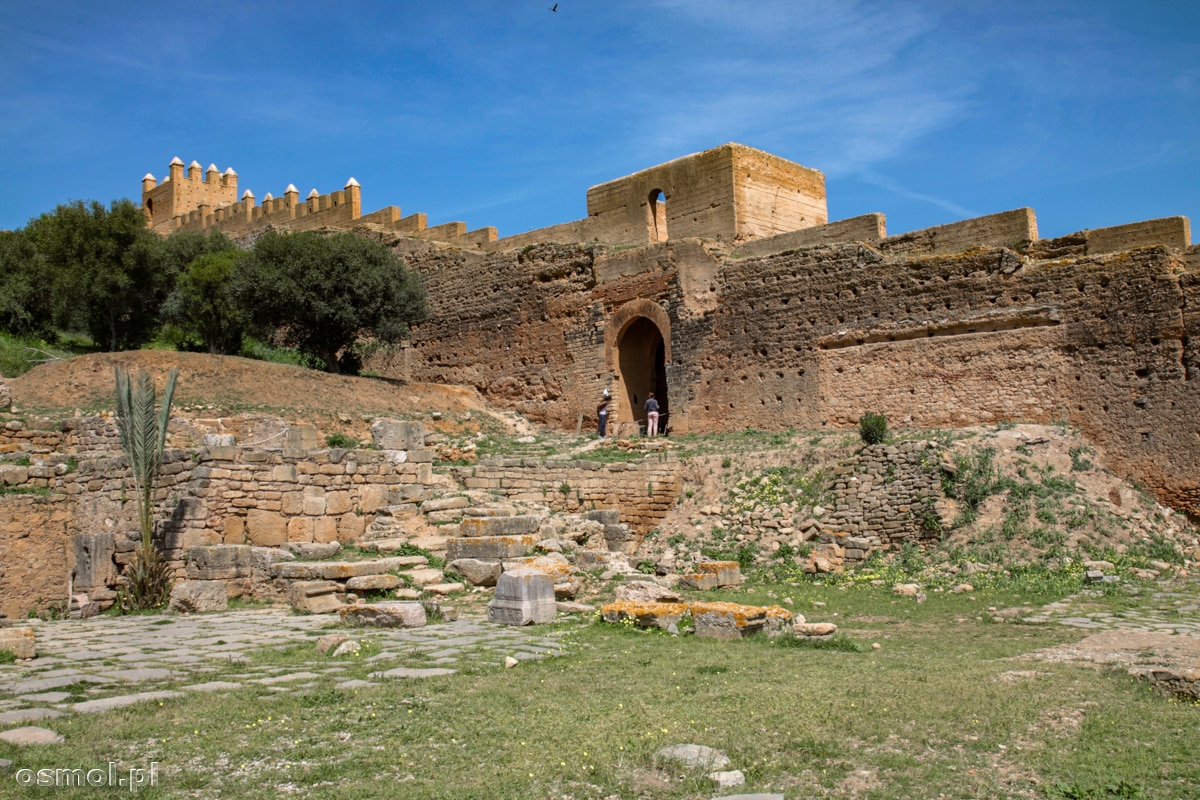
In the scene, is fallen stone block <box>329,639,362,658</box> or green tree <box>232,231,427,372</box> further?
green tree <box>232,231,427,372</box>

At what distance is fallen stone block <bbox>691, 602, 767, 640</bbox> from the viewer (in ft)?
28.7

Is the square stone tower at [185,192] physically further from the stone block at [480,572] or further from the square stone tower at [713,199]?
the stone block at [480,572]

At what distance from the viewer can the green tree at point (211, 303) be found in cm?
2981

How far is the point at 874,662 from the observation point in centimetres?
762

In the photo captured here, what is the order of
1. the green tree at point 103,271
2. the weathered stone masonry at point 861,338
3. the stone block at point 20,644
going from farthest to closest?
1. the green tree at point 103,271
2. the weathered stone masonry at point 861,338
3. the stone block at point 20,644

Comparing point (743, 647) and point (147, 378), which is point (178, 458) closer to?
point (147, 378)

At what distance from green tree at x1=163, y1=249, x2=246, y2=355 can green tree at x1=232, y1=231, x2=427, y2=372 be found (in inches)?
149

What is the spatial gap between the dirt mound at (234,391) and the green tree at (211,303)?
7.24 metres

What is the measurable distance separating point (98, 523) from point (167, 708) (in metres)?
7.96

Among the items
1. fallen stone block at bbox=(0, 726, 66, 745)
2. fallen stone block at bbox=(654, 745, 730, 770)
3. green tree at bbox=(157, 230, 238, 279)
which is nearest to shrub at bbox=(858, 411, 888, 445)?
fallen stone block at bbox=(654, 745, 730, 770)

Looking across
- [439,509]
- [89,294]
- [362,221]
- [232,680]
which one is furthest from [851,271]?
[89,294]

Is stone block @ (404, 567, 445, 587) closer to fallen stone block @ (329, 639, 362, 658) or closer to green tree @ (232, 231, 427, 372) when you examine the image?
fallen stone block @ (329, 639, 362, 658)

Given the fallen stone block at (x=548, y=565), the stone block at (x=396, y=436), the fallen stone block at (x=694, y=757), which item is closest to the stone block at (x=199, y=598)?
the fallen stone block at (x=548, y=565)
